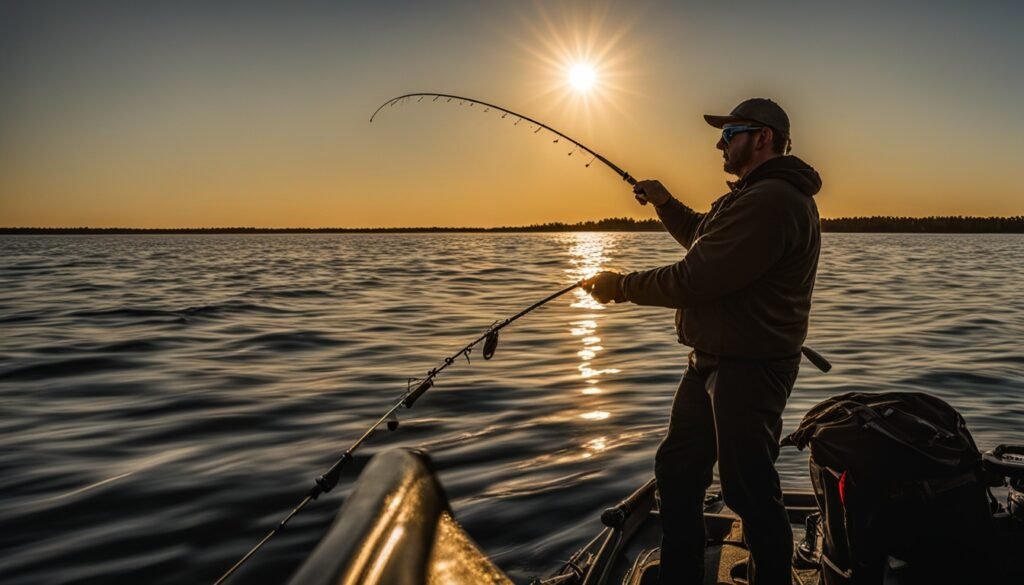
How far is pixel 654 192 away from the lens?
4.50m

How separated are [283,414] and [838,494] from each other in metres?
7.89

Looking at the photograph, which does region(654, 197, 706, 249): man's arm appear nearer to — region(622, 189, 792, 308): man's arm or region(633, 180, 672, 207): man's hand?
region(633, 180, 672, 207): man's hand

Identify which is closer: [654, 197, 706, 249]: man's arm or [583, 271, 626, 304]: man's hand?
[583, 271, 626, 304]: man's hand

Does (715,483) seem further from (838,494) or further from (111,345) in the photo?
(111,345)

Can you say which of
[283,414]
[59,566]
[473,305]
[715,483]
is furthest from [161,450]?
[473,305]

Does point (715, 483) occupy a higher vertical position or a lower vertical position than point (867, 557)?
lower

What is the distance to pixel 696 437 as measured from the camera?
356cm

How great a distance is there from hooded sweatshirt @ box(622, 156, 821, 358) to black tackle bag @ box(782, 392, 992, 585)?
52cm

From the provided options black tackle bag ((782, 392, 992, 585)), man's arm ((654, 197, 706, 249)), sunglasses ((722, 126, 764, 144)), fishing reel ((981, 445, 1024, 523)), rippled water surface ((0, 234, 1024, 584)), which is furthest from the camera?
rippled water surface ((0, 234, 1024, 584))

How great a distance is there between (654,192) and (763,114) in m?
1.16

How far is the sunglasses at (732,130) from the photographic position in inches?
135

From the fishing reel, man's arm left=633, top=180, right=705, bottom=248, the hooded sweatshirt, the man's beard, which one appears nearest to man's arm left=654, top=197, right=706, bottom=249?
man's arm left=633, top=180, right=705, bottom=248

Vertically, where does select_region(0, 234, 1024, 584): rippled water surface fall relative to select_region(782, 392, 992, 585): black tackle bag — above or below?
below

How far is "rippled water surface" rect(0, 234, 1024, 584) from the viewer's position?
6145 millimetres
